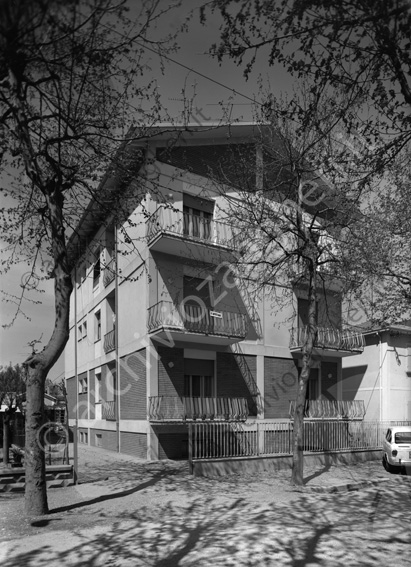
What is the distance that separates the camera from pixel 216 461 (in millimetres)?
13539

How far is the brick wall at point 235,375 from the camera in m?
18.7

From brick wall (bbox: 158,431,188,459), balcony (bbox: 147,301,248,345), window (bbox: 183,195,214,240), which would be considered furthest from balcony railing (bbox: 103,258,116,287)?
brick wall (bbox: 158,431,188,459)

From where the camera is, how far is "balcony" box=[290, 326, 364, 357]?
2111 centimetres

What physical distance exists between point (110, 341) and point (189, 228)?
6.63 metres

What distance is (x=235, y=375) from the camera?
62.6ft

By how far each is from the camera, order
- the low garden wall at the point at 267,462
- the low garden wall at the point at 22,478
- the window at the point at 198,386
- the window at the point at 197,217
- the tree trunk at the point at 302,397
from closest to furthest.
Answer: the low garden wall at the point at 22,478 → the tree trunk at the point at 302,397 → the low garden wall at the point at 267,462 → the window at the point at 198,386 → the window at the point at 197,217

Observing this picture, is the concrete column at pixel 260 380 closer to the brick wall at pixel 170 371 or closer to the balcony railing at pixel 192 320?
the balcony railing at pixel 192 320

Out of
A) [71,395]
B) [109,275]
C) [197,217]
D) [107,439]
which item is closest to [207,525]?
[197,217]

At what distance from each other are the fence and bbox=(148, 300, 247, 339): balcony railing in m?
3.01

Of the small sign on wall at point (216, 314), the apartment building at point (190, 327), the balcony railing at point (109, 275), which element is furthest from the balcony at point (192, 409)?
the balcony railing at point (109, 275)

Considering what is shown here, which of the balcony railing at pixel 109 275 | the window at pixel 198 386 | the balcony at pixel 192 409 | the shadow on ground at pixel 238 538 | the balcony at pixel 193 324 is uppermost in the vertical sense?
the balcony railing at pixel 109 275

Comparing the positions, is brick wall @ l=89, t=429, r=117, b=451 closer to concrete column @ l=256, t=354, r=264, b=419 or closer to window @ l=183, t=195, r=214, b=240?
concrete column @ l=256, t=354, r=264, b=419

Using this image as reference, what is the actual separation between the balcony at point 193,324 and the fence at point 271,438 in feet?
9.24

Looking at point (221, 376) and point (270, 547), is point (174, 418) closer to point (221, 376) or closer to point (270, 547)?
point (221, 376)
